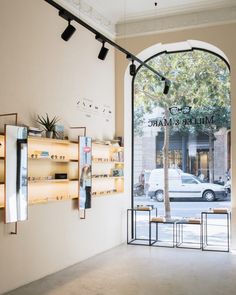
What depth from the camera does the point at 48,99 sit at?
244 inches

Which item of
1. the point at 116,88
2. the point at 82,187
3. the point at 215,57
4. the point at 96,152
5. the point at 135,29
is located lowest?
the point at 82,187

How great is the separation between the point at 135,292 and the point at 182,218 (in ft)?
11.0

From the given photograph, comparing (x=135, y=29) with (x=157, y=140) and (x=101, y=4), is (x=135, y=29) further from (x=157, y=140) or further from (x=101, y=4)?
(x=157, y=140)

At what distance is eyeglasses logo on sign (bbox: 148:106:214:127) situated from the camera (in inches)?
328

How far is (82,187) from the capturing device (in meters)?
6.80

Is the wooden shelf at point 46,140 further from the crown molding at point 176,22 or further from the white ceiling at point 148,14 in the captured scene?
the crown molding at point 176,22

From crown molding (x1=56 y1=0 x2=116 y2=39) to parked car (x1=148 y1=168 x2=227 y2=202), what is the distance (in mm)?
3092

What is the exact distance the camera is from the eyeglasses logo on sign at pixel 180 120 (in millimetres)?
8344

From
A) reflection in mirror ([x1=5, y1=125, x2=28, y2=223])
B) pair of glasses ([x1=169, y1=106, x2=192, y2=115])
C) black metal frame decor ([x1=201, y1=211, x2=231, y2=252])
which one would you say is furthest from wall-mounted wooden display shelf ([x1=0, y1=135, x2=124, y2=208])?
black metal frame decor ([x1=201, y1=211, x2=231, y2=252])

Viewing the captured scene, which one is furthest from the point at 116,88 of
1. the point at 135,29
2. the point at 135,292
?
the point at 135,292

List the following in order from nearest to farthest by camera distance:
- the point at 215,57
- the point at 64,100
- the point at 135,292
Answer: the point at 135,292
the point at 64,100
the point at 215,57

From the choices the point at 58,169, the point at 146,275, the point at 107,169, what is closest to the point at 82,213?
the point at 58,169

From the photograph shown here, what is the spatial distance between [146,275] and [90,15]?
4.67 m

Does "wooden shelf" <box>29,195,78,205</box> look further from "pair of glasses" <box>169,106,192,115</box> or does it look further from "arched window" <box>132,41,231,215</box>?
"pair of glasses" <box>169,106,192,115</box>
